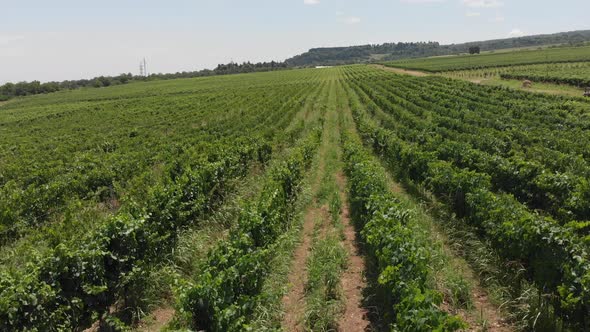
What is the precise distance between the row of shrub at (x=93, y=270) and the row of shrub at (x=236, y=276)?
1.83 metres

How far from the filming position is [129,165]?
19.1 m

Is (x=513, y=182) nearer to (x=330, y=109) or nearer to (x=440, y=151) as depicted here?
(x=440, y=151)

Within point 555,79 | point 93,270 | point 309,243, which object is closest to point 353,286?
point 309,243

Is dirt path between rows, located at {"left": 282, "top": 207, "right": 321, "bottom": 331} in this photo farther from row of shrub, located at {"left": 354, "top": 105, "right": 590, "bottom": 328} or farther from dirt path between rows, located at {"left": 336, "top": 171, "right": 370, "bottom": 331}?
row of shrub, located at {"left": 354, "top": 105, "right": 590, "bottom": 328}

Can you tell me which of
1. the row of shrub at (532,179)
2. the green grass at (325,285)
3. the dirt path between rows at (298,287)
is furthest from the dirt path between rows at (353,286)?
the row of shrub at (532,179)

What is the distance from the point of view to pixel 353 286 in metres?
9.49

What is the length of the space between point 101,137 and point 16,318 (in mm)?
27279

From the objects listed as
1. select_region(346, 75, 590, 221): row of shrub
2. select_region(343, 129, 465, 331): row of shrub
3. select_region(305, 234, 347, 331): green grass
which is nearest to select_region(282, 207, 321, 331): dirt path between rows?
select_region(305, 234, 347, 331): green grass

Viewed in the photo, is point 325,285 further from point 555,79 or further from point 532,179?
point 555,79

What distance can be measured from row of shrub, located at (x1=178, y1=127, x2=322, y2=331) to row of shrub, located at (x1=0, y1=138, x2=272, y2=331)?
6.00ft

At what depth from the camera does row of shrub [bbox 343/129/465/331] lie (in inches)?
236

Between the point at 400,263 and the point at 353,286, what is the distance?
89.3 inches

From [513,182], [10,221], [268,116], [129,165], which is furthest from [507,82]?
[10,221]

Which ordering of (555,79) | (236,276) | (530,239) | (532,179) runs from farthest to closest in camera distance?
(555,79) → (532,179) → (530,239) → (236,276)
